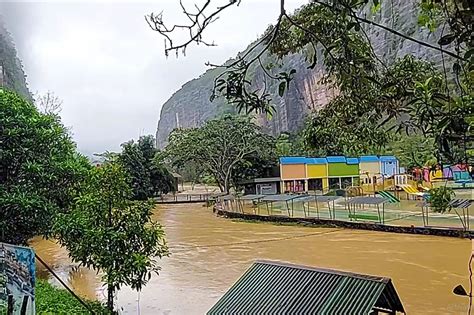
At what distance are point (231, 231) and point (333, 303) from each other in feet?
28.5

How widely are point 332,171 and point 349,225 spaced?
7.82m

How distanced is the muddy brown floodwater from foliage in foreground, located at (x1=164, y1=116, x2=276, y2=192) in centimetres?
553

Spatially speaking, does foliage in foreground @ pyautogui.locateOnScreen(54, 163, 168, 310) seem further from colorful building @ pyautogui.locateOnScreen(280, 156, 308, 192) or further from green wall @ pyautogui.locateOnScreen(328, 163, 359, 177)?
green wall @ pyautogui.locateOnScreen(328, 163, 359, 177)

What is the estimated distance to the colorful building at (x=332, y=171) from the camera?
17655 mm

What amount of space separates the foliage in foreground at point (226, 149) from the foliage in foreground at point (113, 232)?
42.2 feet

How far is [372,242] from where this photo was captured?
9055 mm

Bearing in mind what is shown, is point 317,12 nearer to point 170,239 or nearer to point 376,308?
point 376,308

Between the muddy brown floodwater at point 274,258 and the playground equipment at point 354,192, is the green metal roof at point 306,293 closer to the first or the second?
the muddy brown floodwater at point 274,258

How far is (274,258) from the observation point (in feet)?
25.5

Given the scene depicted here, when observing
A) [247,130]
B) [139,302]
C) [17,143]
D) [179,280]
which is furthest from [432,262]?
[247,130]

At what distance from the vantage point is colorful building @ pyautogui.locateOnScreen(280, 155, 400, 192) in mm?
17655

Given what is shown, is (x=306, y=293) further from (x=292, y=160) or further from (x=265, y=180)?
(x=292, y=160)

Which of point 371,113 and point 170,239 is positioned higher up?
point 371,113

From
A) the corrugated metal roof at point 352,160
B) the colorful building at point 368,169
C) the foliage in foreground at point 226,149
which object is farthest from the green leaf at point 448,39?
the colorful building at point 368,169
